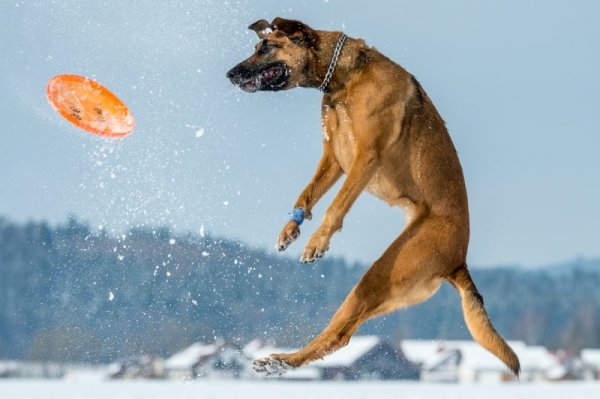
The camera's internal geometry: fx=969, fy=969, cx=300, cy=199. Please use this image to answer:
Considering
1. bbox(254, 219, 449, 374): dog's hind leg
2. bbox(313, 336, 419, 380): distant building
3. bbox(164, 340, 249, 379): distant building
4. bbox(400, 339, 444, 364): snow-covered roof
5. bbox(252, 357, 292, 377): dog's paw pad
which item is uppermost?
bbox(254, 219, 449, 374): dog's hind leg

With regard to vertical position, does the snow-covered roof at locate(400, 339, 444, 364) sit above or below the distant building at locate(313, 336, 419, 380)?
below

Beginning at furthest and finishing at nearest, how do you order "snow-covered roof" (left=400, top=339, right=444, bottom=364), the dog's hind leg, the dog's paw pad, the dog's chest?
1. "snow-covered roof" (left=400, top=339, right=444, bottom=364)
2. the dog's chest
3. the dog's hind leg
4. the dog's paw pad

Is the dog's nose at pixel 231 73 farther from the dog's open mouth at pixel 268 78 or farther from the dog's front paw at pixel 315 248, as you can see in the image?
the dog's front paw at pixel 315 248

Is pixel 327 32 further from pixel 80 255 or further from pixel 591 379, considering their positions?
pixel 591 379

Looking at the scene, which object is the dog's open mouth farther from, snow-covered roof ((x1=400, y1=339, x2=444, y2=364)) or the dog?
snow-covered roof ((x1=400, y1=339, x2=444, y2=364))

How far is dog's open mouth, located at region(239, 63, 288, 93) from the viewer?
257 inches

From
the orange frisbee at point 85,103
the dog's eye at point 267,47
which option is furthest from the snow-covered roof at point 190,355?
the dog's eye at point 267,47

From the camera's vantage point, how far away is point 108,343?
424 inches

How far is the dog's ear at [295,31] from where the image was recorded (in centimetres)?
655

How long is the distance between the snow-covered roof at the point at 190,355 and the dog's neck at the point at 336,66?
17.4 feet

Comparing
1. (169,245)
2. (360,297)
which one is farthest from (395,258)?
(169,245)

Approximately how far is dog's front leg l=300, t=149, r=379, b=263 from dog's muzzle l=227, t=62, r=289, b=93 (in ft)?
2.42

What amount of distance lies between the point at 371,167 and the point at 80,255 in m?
5.29

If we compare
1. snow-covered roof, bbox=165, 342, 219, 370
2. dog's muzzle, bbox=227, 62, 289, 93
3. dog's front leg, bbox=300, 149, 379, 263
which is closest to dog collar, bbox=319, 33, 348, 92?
dog's muzzle, bbox=227, 62, 289, 93
